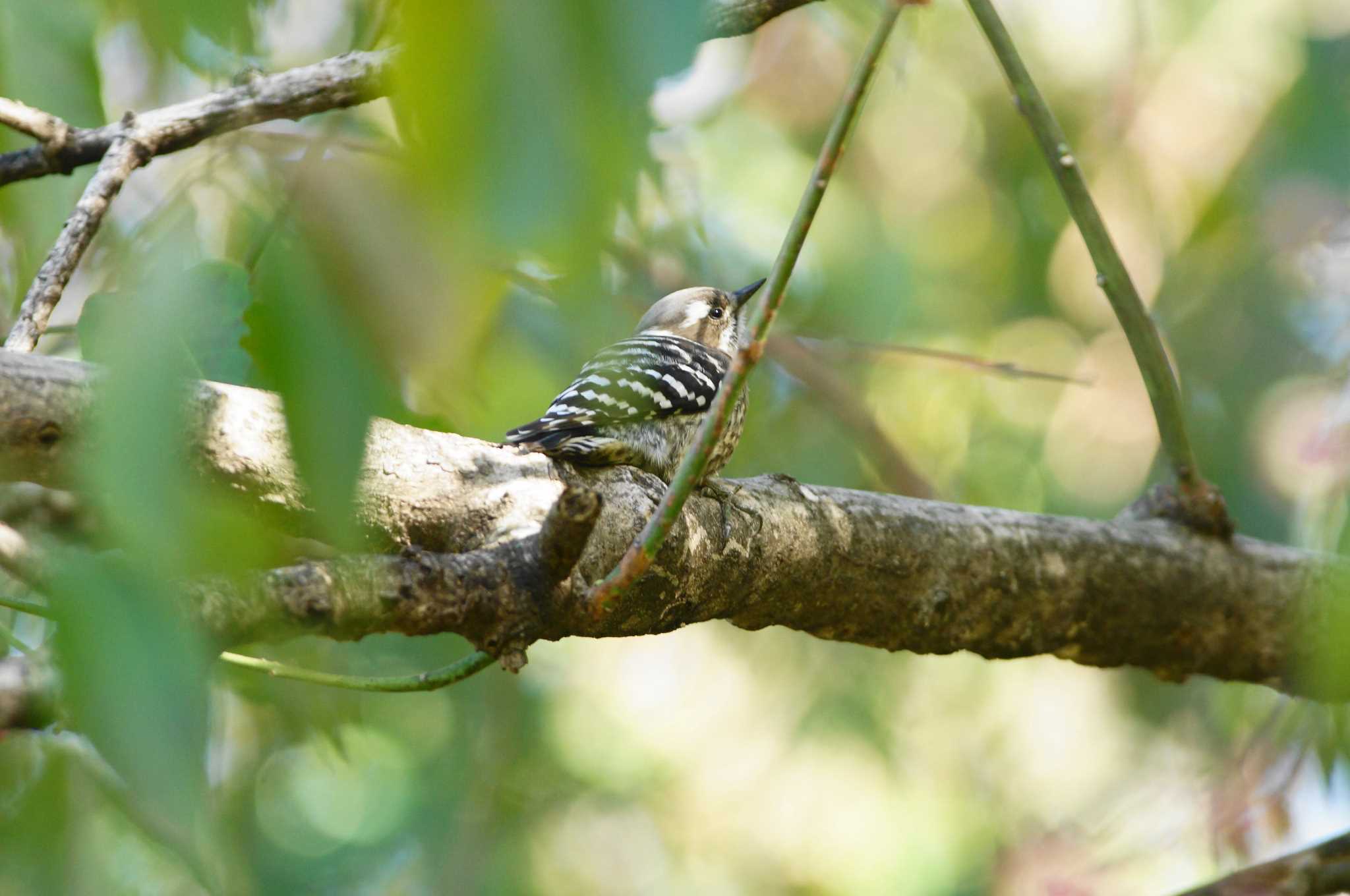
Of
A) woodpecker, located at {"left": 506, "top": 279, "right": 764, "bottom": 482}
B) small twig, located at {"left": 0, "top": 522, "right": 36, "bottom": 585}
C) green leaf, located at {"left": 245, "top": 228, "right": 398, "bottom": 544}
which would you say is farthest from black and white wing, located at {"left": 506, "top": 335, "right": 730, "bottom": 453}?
green leaf, located at {"left": 245, "top": 228, "right": 398, "bottom": 544}

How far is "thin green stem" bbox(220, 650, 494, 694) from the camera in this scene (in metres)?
1.50

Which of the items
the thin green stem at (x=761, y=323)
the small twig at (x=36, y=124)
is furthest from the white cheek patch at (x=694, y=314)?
the thin green stem at (x=761, y=323)

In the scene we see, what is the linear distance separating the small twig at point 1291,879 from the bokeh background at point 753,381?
0.39 metres

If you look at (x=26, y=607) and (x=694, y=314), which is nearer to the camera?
(x=26, y=607)

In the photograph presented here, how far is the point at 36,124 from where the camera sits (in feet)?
6.12

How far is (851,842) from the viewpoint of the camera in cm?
564

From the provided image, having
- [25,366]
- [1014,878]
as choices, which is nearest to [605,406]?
[25,366]

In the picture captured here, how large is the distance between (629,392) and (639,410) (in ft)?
0.16

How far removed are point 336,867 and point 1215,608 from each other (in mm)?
4026

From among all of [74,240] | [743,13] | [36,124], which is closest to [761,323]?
[743,13]

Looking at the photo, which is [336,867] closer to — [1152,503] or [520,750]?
[520,750]

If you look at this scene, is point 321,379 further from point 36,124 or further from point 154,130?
point 36,124

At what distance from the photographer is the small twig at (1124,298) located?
2301 millimetres

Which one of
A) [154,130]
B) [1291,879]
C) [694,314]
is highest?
[694,314]
